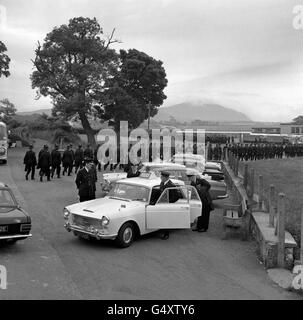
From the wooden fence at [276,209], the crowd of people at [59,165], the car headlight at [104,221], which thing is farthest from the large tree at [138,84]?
the car headlight at [104,221]

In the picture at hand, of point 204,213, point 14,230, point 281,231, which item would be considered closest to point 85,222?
point 14,230

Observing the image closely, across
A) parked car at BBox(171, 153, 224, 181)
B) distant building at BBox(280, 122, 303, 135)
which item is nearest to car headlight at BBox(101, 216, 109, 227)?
parked car at BBox(171, 153, 224, 181)

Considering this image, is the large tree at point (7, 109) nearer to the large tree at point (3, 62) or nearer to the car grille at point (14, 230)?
the large tree at point (3, 62)

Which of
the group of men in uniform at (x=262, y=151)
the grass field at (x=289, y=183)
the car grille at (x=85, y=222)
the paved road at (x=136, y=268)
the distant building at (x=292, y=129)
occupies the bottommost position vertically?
the paved road at (x=136, y=268)

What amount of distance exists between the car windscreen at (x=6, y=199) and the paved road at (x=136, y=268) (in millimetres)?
857

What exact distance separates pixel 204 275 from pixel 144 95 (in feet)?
145

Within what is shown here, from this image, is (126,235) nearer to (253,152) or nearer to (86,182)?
(86,182)

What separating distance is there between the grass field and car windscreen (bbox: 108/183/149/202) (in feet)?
11.4

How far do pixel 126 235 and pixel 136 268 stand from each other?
1.48 metres

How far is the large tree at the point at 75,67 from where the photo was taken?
40.2 metres

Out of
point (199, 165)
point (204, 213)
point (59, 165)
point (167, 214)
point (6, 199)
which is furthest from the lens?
point (59, 165)

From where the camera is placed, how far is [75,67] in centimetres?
4019
